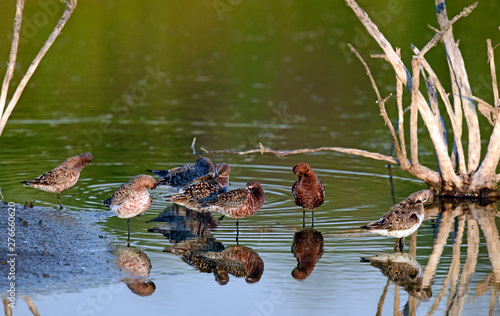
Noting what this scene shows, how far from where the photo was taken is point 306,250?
983 centimetres

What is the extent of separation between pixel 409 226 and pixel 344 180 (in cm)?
446

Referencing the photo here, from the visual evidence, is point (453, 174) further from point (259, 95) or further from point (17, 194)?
point (259, 95)

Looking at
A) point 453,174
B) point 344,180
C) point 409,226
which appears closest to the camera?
point 409,226

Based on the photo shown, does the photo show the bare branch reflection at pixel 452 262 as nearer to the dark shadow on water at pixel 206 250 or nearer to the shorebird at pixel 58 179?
the dark shadow on water at pixel 206 250

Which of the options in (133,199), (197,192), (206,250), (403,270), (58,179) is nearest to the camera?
(403,270)

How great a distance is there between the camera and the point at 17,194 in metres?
12.4

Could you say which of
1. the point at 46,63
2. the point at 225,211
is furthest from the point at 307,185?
the point at 46,63

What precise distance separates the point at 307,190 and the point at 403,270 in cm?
244

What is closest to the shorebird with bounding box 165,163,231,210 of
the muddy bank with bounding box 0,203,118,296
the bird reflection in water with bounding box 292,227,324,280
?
the muddy bank with bounding box 0,203,118,296

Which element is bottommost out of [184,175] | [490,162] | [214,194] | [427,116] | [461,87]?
[214,194]

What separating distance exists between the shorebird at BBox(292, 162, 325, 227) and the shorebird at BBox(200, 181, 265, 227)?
2.35ft

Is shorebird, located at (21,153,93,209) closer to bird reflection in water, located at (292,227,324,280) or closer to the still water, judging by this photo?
the still water

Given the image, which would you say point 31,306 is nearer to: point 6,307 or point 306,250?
point 6,307

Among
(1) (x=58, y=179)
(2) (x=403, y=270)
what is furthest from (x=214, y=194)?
(2) (x=403, y=270)
